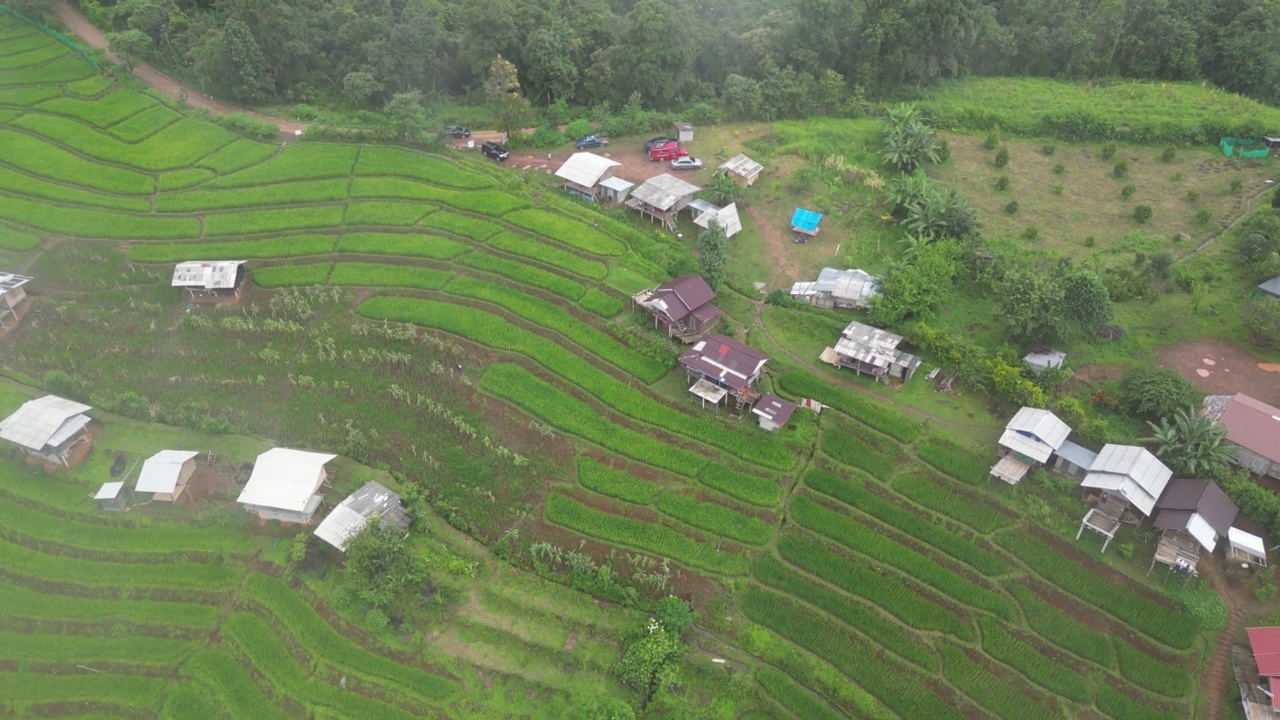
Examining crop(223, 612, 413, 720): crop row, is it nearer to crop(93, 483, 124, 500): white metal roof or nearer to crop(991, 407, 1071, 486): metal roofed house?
crop(93, 483, 124, 500): white metal roof

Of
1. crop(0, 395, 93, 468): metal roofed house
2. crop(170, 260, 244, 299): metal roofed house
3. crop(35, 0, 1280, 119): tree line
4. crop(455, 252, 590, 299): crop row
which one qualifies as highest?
crop(35, 0, 1280, 119): tree line

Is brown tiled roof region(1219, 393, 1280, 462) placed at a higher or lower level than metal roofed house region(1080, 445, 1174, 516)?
higher

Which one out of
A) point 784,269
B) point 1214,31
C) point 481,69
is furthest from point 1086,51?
point 481,69

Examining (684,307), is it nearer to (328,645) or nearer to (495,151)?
(495,151)

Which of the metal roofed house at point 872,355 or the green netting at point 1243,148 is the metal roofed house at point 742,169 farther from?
the green netting at point 1243,148

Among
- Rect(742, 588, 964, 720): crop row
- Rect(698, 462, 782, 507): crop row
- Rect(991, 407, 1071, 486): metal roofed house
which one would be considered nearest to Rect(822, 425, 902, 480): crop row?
Rect(698, 462, 782, 507): crop row

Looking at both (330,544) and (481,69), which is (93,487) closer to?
(330,544)
